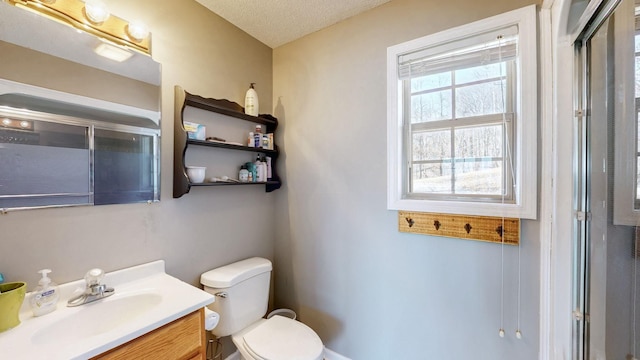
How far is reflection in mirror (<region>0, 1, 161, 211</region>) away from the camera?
3.19 feet

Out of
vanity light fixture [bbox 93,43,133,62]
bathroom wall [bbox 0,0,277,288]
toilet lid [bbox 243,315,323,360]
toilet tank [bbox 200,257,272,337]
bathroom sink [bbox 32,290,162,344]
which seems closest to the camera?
bathroom sink [bbox 32,290,162,344]

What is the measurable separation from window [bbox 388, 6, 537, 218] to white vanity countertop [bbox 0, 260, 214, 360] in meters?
1.23

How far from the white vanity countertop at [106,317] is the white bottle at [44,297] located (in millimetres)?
23

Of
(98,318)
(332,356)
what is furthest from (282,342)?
(98,318)

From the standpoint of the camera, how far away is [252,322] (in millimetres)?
1620

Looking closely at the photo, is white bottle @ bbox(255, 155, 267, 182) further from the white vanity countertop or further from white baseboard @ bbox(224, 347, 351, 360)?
white baseboard @ bbox(224, 347, 351, 360)

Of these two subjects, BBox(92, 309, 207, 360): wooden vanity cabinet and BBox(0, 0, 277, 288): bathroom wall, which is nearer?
BBox(92, 309, 207, 360): wooden vanity cabinet

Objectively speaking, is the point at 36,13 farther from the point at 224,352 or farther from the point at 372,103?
the point at 224,352

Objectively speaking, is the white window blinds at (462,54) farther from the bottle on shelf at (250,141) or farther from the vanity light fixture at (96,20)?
the vanity light fixture at (96,20)

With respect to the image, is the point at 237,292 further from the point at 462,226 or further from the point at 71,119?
the point at 462,226

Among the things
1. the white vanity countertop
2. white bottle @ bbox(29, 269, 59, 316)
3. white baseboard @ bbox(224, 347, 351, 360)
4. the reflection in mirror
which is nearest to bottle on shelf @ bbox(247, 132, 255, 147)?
the reflection in mirror

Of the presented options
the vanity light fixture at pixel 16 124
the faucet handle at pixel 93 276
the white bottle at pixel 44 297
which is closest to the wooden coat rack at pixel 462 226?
the faucet handle at pixel 93 276

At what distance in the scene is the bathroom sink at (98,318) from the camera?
94cm

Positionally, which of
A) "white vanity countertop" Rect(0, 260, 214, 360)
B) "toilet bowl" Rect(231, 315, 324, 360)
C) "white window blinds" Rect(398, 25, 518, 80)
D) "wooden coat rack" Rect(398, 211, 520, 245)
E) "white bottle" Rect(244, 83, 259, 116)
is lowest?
"toilet bowl" Rect(231, 315, 324, 360)
